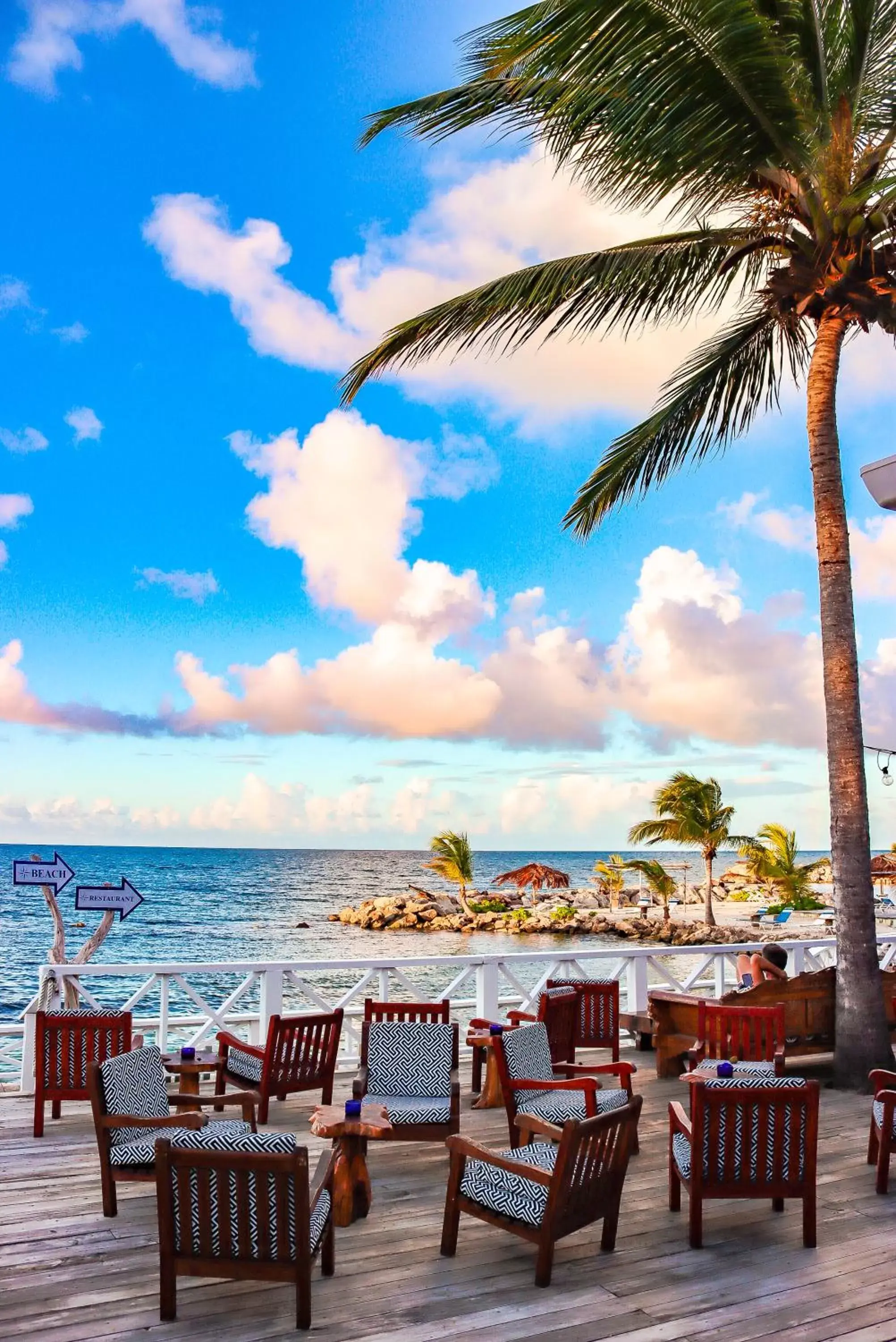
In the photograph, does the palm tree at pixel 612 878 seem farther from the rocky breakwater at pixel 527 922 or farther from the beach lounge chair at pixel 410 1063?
the beach lounge chair at pixel 410 1063

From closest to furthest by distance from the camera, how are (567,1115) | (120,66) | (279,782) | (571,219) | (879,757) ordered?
(567,1115)
(571,219)
(879,757)
(120,66)
(279,782)

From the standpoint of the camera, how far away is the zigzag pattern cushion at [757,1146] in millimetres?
4277

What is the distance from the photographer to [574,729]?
168ft

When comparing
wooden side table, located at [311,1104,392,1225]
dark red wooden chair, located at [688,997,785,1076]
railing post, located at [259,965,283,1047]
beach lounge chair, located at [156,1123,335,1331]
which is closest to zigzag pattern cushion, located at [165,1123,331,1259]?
beach lounge chair, located at [156,1123,335,1331]

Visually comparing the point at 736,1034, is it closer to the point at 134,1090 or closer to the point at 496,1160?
the point at 496,1160

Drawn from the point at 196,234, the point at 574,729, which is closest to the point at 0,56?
the point at 196,234

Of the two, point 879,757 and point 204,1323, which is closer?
point 204,1323

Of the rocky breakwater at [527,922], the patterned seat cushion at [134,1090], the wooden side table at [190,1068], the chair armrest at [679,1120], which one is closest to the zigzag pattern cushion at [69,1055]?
the wooden side table at [190,1068]

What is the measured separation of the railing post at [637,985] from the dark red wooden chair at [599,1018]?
4.65 feet

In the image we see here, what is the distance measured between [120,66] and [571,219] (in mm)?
9673

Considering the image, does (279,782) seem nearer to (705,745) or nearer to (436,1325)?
(705,745)

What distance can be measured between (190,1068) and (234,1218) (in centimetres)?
283

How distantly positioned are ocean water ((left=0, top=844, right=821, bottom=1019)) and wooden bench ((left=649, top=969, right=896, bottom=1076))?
5648mm

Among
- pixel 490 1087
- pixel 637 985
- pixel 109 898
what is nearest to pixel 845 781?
pixel 637 985
